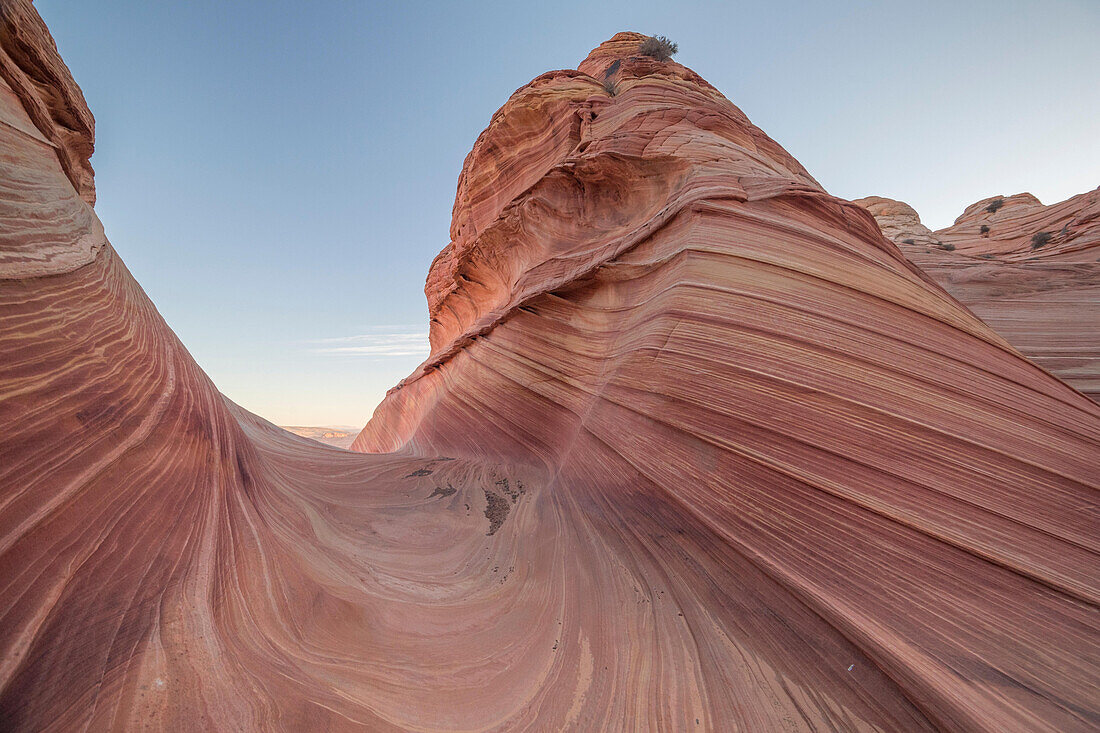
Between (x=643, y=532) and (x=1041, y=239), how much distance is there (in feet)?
34.1

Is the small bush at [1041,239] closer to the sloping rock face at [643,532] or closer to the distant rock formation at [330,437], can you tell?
the sloping rock face at [643,532]

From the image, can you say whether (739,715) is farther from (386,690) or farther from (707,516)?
(386,690)

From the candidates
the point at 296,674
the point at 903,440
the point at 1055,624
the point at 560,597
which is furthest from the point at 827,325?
the point at 296,674

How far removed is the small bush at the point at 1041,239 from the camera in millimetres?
7164

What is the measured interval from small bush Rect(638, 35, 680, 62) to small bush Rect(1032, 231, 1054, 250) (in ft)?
25.7

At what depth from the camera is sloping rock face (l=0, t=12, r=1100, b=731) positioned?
1426 mm

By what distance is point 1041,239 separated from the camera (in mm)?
7211

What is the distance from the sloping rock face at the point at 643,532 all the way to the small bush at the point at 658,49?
372 centimetres

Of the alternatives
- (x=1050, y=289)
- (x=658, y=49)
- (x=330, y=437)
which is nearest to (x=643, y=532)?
(x=1050, y=289)

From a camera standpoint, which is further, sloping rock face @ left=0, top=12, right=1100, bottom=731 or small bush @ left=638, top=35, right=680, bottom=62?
small bush @ left=638, top=35, right=680, bottom=62

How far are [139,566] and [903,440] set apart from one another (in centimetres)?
372

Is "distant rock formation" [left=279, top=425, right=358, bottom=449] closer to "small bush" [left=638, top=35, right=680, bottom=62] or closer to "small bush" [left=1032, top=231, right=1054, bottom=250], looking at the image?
"small bush" [left=638, top=35, right=680, bottom=62]

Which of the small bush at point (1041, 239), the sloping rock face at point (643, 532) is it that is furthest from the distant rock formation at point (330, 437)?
the small bush at point (1041, 239)

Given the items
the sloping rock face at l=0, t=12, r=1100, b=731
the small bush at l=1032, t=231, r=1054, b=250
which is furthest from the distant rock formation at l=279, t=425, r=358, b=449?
the small bush at l=1032, t=231, r=1054, b=250
